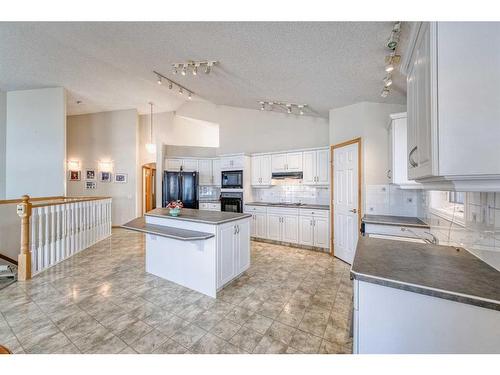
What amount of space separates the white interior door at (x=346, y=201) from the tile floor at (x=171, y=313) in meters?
0.45

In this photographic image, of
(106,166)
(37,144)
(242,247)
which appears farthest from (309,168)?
(37,144)

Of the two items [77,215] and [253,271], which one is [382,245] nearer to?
[253,271]

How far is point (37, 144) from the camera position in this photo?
16.2 feet

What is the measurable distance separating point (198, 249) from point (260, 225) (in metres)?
2.53

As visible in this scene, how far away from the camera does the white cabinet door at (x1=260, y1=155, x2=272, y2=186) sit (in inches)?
205

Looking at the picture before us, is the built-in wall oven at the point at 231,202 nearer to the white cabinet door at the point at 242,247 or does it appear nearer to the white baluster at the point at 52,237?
the white cabinet door at the point at 242,247

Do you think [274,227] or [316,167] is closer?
[316,167]

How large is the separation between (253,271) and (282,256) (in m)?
0.90

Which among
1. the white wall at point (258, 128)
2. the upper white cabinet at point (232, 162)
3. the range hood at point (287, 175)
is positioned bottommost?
the range hood at point (287, 175)

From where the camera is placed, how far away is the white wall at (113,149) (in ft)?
21.6

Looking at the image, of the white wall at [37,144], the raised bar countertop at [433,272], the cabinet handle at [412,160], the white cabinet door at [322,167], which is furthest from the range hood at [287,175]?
the white wall at [37,144]

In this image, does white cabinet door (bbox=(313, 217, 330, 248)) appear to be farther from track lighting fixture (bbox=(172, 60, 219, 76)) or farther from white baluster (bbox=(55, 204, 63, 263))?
white baluster (bbox=(55, 204, 63, 263))

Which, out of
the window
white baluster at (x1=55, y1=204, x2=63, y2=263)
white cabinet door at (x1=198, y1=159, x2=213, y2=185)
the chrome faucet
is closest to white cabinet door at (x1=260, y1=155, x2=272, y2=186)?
white cabinet door at (x1=198, y1=159, x2=213, y2=185)

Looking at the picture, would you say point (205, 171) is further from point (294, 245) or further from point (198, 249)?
point (198, 249)
